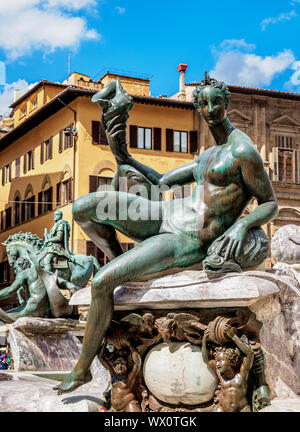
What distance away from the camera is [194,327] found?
3.72m

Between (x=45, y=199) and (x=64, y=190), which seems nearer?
(x=64, y=190)

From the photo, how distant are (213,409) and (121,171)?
151 cm

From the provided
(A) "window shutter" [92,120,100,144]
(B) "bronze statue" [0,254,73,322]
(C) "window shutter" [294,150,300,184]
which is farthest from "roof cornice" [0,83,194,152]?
(B) "bronze statue" [0,254,73,322]

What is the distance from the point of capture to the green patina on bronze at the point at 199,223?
3.81 meters

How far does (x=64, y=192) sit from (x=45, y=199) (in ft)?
7.54

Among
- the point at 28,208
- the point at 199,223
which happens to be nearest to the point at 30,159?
the point at 28,208

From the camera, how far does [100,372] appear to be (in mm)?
4980

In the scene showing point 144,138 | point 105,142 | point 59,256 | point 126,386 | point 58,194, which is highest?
point 144,138

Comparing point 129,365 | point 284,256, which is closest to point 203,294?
point 129,365

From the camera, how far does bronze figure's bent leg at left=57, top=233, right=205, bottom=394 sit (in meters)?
3.80

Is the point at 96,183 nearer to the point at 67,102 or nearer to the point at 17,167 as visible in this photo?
the point at 67,102

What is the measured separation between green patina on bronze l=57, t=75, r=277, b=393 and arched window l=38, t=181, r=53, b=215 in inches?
1287

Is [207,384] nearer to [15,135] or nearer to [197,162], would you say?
[197,162]

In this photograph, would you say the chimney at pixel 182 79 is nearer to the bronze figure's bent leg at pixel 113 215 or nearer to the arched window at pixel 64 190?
the arched window at pixel 64 190
